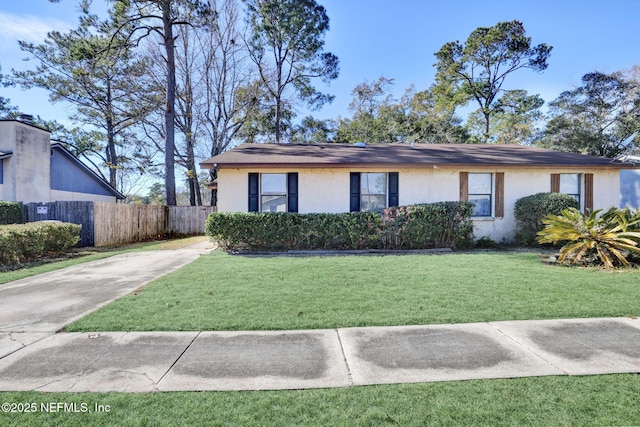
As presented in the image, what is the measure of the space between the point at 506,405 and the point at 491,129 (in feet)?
101

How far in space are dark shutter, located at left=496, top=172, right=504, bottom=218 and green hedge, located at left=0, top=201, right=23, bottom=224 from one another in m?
17.5

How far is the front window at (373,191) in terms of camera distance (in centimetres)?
1096

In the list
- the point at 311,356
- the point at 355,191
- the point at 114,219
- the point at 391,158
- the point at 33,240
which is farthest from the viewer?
the point at 114,219

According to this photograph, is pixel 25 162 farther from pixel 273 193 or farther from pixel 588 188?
pixel 588 188

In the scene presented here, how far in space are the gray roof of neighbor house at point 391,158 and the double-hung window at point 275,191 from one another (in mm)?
580

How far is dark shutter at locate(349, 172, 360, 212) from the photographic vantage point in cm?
1090

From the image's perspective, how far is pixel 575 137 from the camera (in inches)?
957

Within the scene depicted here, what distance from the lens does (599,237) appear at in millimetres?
6902

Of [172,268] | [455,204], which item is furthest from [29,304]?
[455,204]

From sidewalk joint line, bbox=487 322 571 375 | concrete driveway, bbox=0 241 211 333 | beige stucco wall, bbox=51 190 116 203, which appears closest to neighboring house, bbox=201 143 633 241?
concrete driveway, bbox=0 241 211 333

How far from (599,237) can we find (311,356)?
7.47 meters

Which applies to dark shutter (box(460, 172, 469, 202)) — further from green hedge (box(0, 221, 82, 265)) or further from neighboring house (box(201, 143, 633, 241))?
green hedge (box(0, 221, 82, 265))

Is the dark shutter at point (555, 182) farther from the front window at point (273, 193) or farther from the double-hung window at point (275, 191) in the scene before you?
the front window at point (273, 193)

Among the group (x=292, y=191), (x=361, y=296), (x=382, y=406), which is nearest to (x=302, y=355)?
(x=382, y=406)
